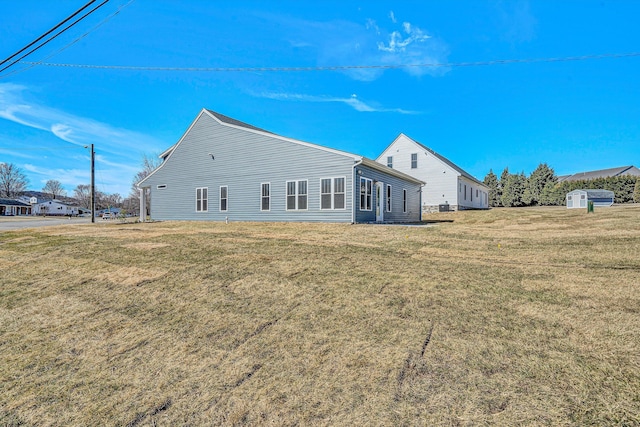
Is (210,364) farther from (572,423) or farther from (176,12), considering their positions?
(176,12)

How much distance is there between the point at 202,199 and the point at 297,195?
7251 mm

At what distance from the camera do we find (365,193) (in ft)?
48.3

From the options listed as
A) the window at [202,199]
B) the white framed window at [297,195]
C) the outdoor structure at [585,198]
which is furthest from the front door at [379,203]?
the outdoor structure at [585,198]

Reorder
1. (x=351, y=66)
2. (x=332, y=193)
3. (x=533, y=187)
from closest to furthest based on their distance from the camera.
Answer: (x=351, y=66)
(x=332, y=193)
(x=533, y=187)

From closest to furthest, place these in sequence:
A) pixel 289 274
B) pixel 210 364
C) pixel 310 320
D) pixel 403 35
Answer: pixel 210 364
pixel 310 320
pixel 289 274
pixel 403 35

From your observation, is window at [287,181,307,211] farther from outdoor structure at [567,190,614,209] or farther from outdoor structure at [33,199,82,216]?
outdoor structure at [33,199,82,216]

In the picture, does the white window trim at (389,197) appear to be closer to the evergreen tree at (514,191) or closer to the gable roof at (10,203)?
the evergreen tree at (514,191)

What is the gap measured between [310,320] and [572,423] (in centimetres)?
255

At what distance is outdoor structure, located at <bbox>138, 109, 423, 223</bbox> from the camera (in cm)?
1425

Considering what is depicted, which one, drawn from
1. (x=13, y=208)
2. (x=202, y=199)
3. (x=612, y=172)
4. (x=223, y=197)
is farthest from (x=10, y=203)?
(x=612, y=172)

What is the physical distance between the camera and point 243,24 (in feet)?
38.3

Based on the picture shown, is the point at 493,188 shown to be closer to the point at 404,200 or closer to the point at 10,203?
the point at 404,200

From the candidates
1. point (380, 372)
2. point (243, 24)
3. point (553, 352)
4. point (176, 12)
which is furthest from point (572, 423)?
point (243, 24)

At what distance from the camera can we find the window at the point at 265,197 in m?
16.3
